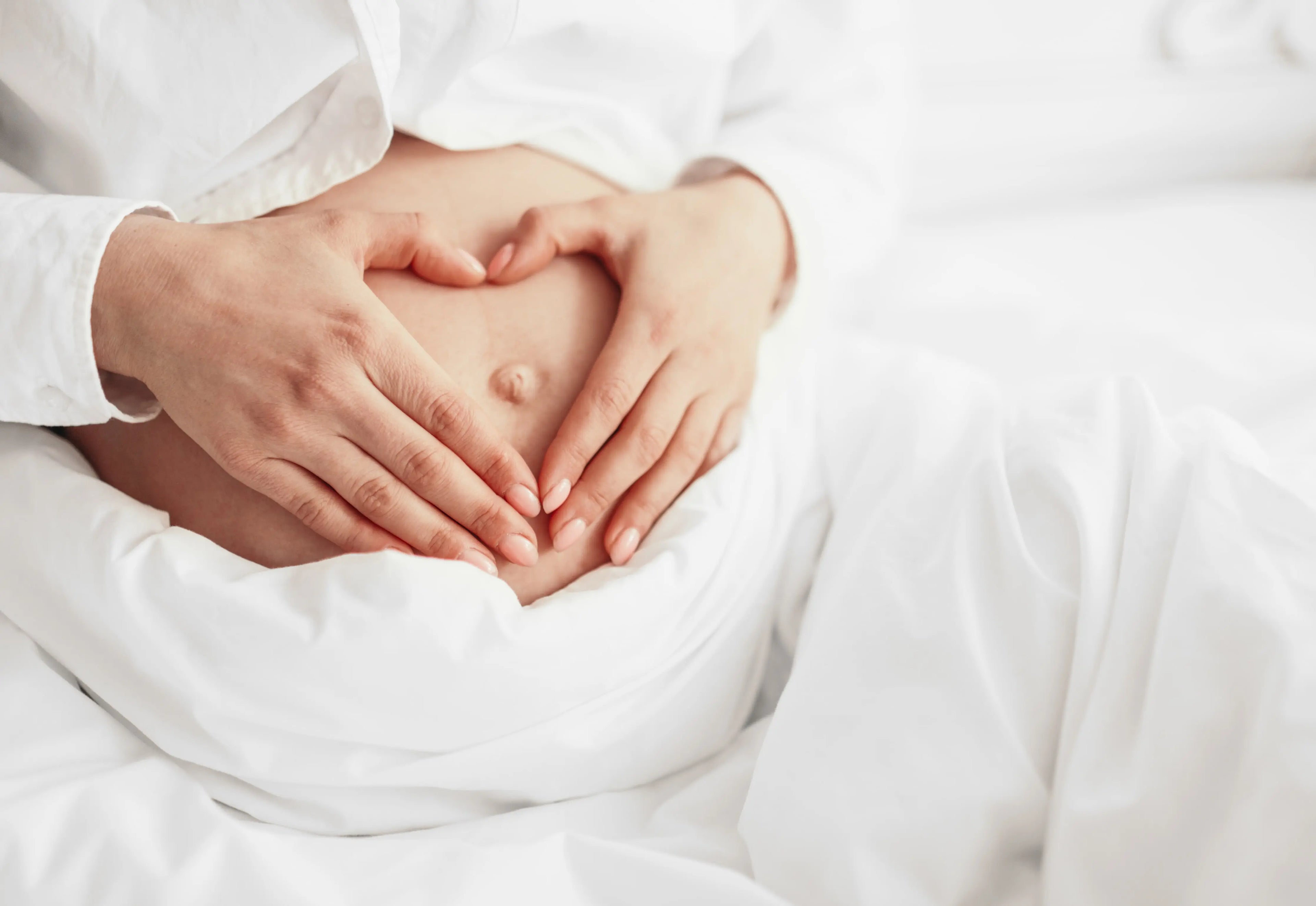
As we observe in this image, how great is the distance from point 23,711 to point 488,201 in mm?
430

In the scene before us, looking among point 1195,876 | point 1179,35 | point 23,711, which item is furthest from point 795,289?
point 1179,35

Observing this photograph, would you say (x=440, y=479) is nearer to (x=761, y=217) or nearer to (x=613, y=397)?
(x=613, y=397)

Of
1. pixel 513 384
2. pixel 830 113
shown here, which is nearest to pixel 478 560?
pixel 513 384

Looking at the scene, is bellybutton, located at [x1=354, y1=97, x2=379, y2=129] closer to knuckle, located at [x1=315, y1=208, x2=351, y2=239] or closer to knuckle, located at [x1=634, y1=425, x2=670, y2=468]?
knuckle, located at [x1=315, y1=208, x2=351, y2=239]

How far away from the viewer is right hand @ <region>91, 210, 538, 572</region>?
50 cm

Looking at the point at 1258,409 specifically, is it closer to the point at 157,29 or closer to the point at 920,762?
the point at 920,762

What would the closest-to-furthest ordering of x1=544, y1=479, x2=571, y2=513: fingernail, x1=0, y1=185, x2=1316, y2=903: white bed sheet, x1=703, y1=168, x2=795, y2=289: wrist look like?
x1=0, y1=185, x2=1316, y2=903: white bed sheet
x1=544, y1=479, x2=571, y2=513: fingernail
x1=703, y1=168, x2=795, y2=289: wrist

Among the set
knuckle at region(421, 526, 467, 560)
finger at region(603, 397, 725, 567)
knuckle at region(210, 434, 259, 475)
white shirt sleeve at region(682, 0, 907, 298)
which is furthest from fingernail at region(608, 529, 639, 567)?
white shirt sleeve at region(682, 0, 907, 298)

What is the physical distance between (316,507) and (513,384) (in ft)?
0.47

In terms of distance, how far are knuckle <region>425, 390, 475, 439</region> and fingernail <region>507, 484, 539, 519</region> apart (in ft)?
0.14

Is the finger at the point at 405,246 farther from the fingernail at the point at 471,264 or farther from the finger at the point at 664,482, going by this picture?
the finger at the point at 664,482

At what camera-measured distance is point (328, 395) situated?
50cm

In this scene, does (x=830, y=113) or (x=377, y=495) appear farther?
(x=830, y=113)

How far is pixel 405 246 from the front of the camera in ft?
1.87
